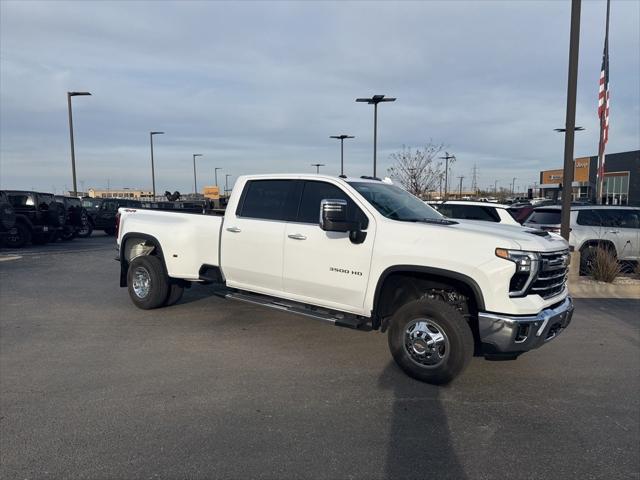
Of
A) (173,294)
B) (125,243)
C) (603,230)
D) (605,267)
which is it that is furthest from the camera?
(603,230)

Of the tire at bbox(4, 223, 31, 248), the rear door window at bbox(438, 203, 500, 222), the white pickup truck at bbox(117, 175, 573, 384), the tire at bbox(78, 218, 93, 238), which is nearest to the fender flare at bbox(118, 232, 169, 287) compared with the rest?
the white pickup truck at bbox(117, 175, 573, 384)

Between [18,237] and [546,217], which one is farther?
[18,237]

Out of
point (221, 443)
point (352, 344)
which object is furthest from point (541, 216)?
point (221, 443)

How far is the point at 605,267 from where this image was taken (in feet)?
29.9

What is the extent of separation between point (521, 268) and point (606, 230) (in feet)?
25.8

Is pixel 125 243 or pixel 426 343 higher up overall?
pixel 125 243

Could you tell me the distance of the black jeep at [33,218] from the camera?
16.2 m

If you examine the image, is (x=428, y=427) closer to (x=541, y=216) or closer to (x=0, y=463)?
(x=0, y=463)

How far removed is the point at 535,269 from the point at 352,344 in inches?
94.2

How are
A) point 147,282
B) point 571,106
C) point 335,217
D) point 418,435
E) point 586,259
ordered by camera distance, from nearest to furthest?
point 418,435
point 335,217
point 147,282
point 571,106
point 586,259

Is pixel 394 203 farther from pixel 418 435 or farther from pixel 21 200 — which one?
pixel 21 200

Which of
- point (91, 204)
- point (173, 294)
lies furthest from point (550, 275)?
point (91, 204)

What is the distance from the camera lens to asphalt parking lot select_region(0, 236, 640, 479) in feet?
10.7

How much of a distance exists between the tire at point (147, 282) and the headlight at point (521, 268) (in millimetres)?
4815
